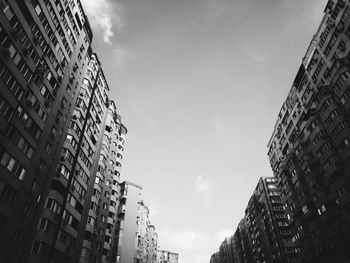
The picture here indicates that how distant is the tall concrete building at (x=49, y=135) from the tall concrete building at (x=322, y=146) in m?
36.6

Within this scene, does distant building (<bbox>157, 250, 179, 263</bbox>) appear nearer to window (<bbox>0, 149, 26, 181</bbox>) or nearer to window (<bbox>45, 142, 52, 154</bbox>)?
window (<bbox>45, 142, 52, 154</bbox>)

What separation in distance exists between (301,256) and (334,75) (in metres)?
33.0

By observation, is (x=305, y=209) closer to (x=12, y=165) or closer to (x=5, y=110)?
(x=12, y=165)

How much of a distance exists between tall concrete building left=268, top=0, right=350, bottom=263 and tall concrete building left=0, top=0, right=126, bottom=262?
36.6 m

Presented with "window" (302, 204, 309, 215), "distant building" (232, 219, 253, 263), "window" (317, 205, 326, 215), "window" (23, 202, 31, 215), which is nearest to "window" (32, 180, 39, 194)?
"window" (23, 202, 31, 215)

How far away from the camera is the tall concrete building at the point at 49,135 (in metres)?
25.9

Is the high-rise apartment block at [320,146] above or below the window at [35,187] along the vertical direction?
above

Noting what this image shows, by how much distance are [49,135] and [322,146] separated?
1583 inches

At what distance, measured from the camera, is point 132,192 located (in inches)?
3155

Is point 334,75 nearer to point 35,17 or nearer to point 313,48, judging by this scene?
point 313,48

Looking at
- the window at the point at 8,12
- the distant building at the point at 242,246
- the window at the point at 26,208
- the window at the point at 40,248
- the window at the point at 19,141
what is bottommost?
the window at the point at 40,248

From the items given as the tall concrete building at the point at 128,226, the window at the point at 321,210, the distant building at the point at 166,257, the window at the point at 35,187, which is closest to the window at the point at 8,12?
the window at the point at 35,187

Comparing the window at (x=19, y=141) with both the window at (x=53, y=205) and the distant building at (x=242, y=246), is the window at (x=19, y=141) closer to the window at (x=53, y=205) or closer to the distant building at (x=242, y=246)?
the window at (x=53, y=205)

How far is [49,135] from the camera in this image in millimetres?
33969
